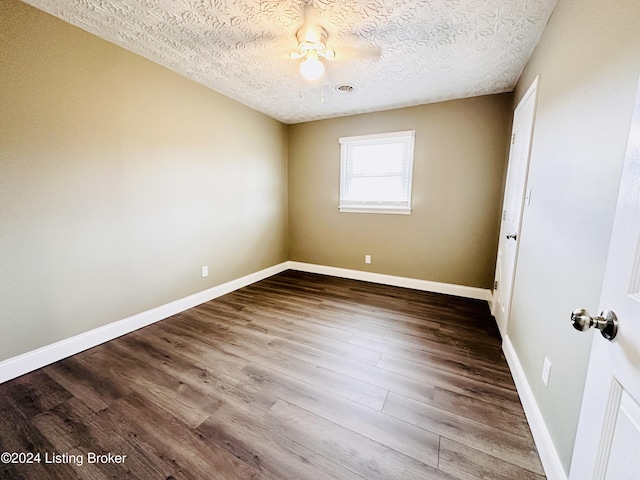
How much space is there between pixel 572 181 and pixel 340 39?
1.81 meters

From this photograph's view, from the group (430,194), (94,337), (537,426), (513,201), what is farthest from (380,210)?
(94,337)

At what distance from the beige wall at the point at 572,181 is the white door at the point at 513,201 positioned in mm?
243

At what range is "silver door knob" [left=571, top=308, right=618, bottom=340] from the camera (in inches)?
25.0

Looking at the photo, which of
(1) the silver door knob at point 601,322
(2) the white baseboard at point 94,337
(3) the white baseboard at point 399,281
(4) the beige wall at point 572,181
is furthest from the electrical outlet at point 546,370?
(2) the white baseboard at point 94,337

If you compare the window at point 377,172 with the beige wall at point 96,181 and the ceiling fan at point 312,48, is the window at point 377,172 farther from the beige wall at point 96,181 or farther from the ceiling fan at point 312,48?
the beige wall at point 96,181

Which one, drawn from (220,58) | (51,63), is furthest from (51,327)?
(220,58)

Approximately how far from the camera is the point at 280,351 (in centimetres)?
215

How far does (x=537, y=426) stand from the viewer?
135 cm

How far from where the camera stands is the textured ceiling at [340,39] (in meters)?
1.68

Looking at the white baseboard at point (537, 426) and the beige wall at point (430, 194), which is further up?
the beige wall at point (430, 194)

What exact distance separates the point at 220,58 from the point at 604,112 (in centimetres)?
266

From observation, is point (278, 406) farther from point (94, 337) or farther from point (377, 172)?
point (377, 172)

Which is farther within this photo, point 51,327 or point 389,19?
point 51,327

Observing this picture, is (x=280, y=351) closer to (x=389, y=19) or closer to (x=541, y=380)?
(x=541, y=380)
